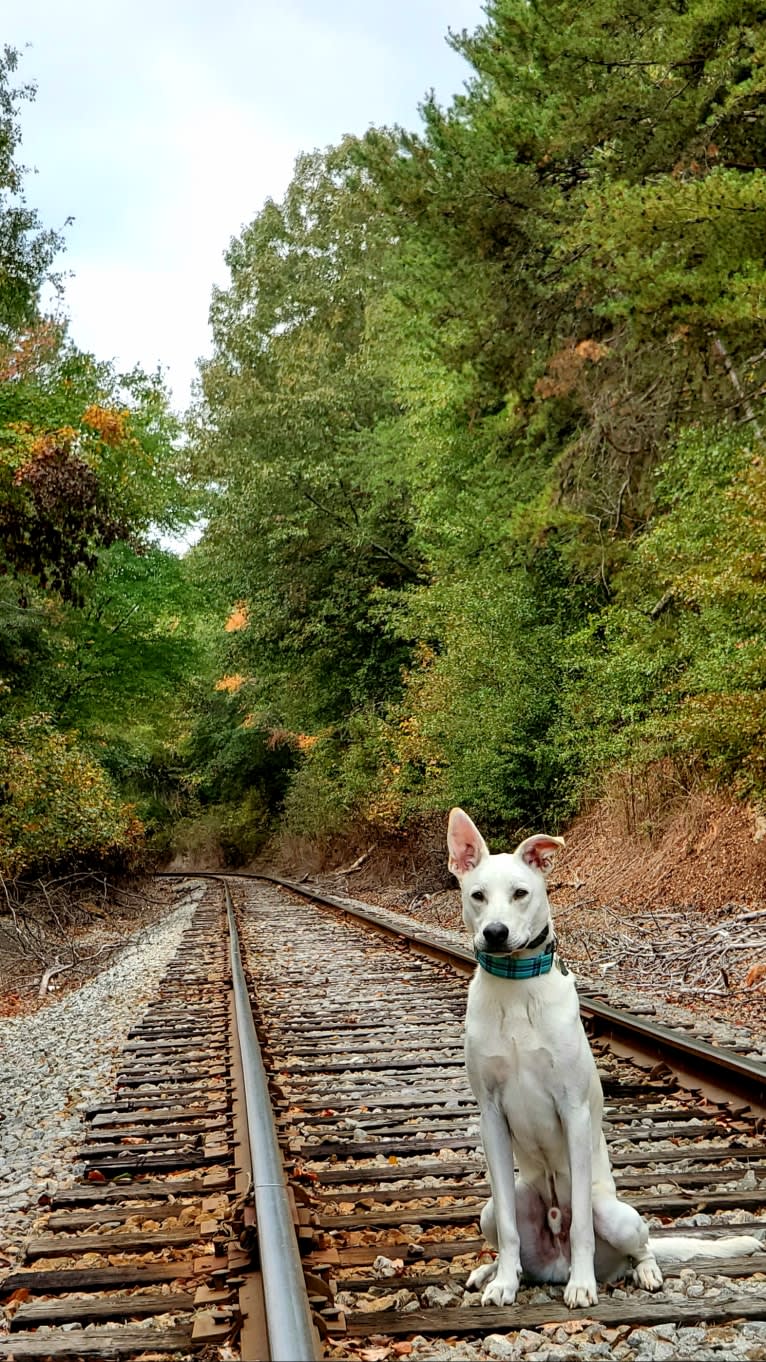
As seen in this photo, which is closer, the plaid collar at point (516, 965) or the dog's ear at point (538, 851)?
the plaid collar at point (516, 965)

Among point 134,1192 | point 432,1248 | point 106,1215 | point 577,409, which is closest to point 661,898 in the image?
point 577,409

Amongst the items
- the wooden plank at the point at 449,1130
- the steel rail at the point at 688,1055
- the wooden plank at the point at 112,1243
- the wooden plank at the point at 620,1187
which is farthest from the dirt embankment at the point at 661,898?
the wooden plank at the point at 112,1243

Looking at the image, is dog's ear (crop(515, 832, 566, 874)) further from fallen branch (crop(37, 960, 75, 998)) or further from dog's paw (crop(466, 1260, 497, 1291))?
fallen branch (crop(37, 960, 75, 998))

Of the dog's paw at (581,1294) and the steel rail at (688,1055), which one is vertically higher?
the steel rail at (688,1055)

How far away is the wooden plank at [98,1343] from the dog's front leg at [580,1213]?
0.99m

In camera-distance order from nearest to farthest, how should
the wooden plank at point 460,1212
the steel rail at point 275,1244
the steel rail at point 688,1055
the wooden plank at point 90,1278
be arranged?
the steel rail at point 275,1244 < the wooden plank at point 90,1278 < the wooden plank at point 460,1212 < the steel rail at point 688,1055

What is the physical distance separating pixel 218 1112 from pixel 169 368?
2929 cm

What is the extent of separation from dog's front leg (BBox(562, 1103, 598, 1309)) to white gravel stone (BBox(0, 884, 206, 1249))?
6.52ft

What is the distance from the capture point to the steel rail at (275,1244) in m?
2.66

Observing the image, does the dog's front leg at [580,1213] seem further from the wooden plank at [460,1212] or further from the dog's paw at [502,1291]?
the wooden plank at [460,1212]

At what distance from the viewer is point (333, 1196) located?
4277 millimetres

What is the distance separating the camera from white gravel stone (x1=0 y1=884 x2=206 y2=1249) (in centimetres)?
489

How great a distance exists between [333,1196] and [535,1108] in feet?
4.52

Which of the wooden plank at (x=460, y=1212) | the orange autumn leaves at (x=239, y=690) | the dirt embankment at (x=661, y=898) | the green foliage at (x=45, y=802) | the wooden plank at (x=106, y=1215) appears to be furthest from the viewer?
the orange autumn leaves at (x=239, y=690)
